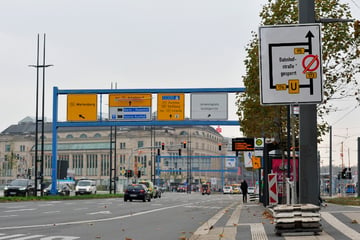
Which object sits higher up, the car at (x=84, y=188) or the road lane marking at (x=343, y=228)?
the road lane marking at (x=343, y=228)

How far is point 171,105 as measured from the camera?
4997 cm

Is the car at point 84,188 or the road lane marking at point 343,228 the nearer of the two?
the road lane marking at point 343,228

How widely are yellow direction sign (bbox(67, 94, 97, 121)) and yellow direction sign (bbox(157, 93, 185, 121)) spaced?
5.09 meters

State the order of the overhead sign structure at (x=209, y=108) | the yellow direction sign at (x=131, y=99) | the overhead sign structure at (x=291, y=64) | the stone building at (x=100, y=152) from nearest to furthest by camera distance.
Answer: the overhead sign structure at (x=291, y=64) → the overhead sign structure at (x=209, y=108) → the yellow direction sign at (x=131, y=99) → the stone building at (x=100, y=152)

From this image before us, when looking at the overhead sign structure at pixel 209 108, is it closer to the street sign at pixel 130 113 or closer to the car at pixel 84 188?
the street sign at pixel 130 113

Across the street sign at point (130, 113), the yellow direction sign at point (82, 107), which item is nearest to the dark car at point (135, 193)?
the street sign at point (130, 113)

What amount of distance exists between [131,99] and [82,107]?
12.6ft

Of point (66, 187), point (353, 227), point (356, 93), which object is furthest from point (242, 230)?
point (66, 187)

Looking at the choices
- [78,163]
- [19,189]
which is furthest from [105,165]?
[19,189]

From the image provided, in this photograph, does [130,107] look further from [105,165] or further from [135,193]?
[105,165]

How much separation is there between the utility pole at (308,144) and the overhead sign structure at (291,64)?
614 mm

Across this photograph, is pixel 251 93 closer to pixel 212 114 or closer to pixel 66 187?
pixel 212 114

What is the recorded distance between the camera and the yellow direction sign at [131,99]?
50.2 metres

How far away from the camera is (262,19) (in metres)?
30.2
